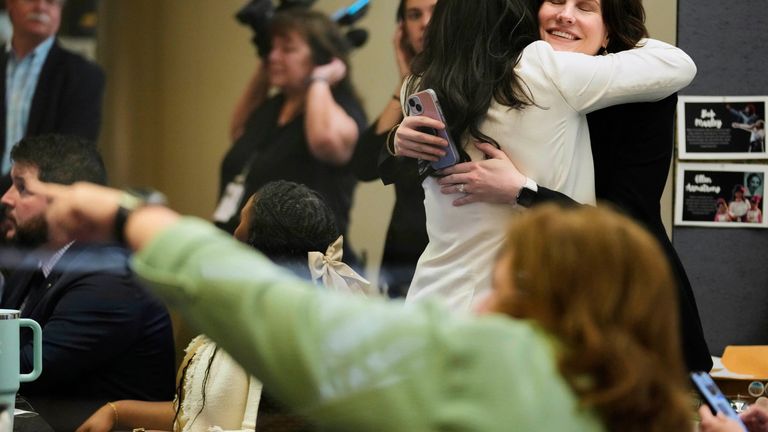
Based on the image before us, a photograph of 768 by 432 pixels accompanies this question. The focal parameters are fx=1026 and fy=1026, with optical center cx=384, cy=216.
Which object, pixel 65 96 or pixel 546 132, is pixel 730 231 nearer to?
pixel 546 132

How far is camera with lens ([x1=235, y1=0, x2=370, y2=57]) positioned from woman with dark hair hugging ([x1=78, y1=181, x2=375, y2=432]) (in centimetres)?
116

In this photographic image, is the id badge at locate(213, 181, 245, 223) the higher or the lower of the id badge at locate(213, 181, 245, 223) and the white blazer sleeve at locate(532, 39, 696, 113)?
the lower

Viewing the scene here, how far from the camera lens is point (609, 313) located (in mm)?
854

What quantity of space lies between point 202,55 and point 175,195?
0.46 m

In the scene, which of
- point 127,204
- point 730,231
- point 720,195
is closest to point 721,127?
point 720,195

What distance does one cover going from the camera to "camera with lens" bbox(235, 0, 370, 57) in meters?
3.18

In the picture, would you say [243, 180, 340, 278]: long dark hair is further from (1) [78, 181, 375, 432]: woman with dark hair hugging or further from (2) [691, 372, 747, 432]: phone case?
(2) [691, 372, 747, 432]: phone case

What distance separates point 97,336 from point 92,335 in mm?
12

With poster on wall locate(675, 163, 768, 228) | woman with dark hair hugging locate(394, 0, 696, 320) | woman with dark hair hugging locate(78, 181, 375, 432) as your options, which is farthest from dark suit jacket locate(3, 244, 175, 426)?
poster on wall locate(675, 163, 768, 228)

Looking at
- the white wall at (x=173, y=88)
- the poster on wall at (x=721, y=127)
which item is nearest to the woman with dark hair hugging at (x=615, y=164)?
the poster on wall at (x=721, y=127)

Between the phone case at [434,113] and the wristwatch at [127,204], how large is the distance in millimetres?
941

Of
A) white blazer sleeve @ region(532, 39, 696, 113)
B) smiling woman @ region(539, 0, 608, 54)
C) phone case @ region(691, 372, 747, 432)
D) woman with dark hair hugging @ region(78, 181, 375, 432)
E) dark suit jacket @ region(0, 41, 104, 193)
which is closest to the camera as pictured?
phone case @ region(691, 372, 747, 432)

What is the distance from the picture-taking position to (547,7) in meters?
1.81

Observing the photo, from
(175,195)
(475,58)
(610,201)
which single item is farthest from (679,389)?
(175,195)
